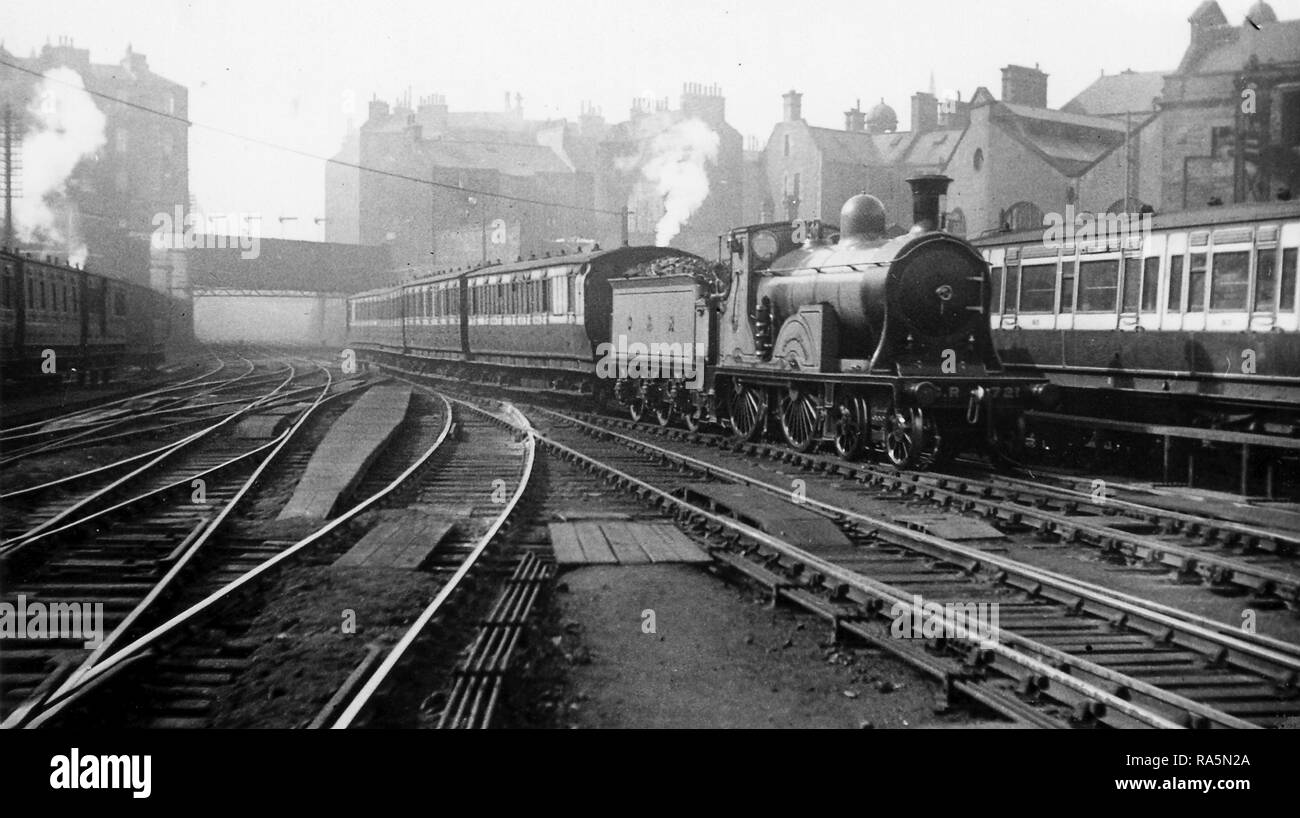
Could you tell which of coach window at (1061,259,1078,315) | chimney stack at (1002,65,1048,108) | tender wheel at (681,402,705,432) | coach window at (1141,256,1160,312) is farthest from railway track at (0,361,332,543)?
chimney stack at (1002,65,1048,108)

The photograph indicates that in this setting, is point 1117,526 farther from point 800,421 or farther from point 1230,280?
point 800,421

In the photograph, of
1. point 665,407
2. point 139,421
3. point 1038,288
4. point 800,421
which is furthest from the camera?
point 665,407

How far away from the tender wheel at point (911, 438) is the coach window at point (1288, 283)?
3.95 metres

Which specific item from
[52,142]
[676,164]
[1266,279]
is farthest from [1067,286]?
[676,164]

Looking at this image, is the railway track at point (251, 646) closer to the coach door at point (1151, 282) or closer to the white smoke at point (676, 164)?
the coach door at point (1151, 282)

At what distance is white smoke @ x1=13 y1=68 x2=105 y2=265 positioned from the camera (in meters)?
27.0

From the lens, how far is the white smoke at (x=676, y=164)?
1373 inches

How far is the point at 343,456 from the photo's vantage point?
42.6ft

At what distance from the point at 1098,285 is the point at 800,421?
448 cm

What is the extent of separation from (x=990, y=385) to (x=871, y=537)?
175 inches

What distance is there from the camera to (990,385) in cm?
1211

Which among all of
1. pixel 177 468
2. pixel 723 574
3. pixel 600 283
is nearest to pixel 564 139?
pixel 600 283
